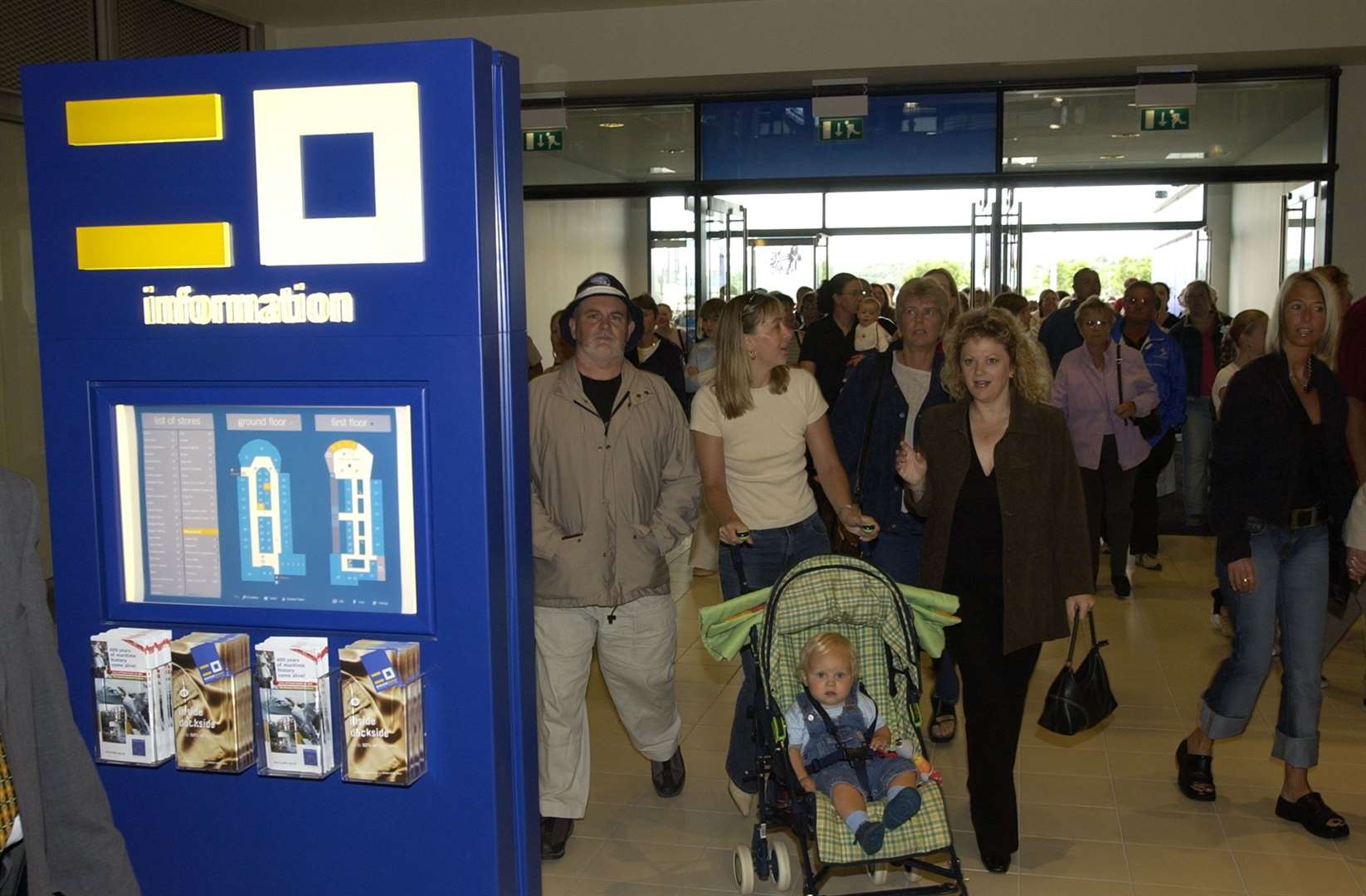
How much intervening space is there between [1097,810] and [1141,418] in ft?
10.3

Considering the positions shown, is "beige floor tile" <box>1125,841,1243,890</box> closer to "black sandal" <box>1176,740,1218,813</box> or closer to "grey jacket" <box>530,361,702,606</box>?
"black sandal" <box>1176,740,1218,813</box>

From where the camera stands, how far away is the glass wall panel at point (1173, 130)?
11.0 m

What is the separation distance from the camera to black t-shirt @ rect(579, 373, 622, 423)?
164 inches

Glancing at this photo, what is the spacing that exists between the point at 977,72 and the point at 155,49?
6.71 meters

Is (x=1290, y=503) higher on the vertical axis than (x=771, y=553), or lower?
higher

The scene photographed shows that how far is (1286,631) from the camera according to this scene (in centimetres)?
425

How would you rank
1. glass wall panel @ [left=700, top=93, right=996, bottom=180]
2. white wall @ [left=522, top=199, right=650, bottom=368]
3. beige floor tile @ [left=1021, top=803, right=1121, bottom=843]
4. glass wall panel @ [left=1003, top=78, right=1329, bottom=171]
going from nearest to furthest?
beige floor tile @ [left=1021, top=803, right=1121, bottom=843], glass wall panel @ [left=1003, top=78, right=1329, bottom=171], glass wall panel @ [left=700, top=93, right=996, bottom=180], white wall @ [left=522, top=199, right=650, bottom=368]

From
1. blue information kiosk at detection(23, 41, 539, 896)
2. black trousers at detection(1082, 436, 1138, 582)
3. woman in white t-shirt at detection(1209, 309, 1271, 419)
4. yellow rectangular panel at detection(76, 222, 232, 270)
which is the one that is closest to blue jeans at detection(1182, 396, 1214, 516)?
woman in white t-shirt at detection(1209, 309, 1271, 419)

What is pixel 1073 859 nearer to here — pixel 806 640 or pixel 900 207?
pixel 806 640

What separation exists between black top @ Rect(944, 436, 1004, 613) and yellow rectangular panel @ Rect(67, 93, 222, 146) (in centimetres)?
249

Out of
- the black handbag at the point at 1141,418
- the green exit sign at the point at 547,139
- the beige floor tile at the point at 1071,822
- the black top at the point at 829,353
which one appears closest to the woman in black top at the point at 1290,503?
the beige floor tile at the point at 1071,822

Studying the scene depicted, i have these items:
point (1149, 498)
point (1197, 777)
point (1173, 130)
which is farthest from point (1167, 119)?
point (1197, 777)

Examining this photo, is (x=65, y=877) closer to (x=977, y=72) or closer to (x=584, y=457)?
(x=584, y=457)

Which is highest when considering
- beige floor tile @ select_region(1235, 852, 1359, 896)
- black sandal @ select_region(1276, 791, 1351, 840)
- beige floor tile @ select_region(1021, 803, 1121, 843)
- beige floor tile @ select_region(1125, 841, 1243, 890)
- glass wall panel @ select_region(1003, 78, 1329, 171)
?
glass wall panel @ select_region(1003, 78, 1329, 171)
